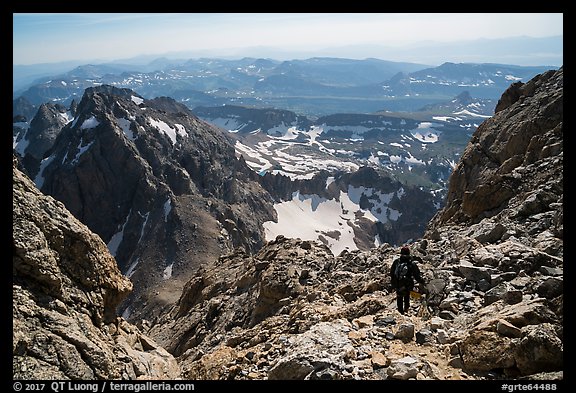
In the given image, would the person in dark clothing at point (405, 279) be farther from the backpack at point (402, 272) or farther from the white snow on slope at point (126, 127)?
the white snow on slope at point (126, 127)

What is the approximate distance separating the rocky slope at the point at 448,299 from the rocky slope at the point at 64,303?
3.20 metres

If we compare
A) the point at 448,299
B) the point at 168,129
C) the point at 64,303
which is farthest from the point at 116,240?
the point at 448,299

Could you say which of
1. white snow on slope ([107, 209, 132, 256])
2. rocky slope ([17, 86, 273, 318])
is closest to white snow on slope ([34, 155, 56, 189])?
rocky slope ([17, 86, 273, 318])

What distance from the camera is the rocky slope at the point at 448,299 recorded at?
35.8ft

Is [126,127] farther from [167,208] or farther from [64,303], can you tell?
[64,303]

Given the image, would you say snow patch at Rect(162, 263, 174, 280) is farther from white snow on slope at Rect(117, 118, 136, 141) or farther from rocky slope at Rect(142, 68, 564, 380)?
rocky slope at Rect(142, 68, 564, 380)

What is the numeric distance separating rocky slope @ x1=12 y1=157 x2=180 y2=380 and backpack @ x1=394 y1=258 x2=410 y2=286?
986cm

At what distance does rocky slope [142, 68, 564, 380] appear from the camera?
10.9 meters

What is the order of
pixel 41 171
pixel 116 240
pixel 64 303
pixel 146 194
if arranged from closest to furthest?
pixel 64 303 → pixel 116 240 → pixel 146 194 → pixel 41 171

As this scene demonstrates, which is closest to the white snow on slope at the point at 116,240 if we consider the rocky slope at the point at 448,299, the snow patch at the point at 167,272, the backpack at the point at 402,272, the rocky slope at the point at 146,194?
the rocky slope at the point at 146,194

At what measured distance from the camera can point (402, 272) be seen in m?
15.6

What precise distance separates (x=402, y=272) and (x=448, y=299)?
1758 millimetres

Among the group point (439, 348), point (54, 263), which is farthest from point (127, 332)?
point (439, 348)
